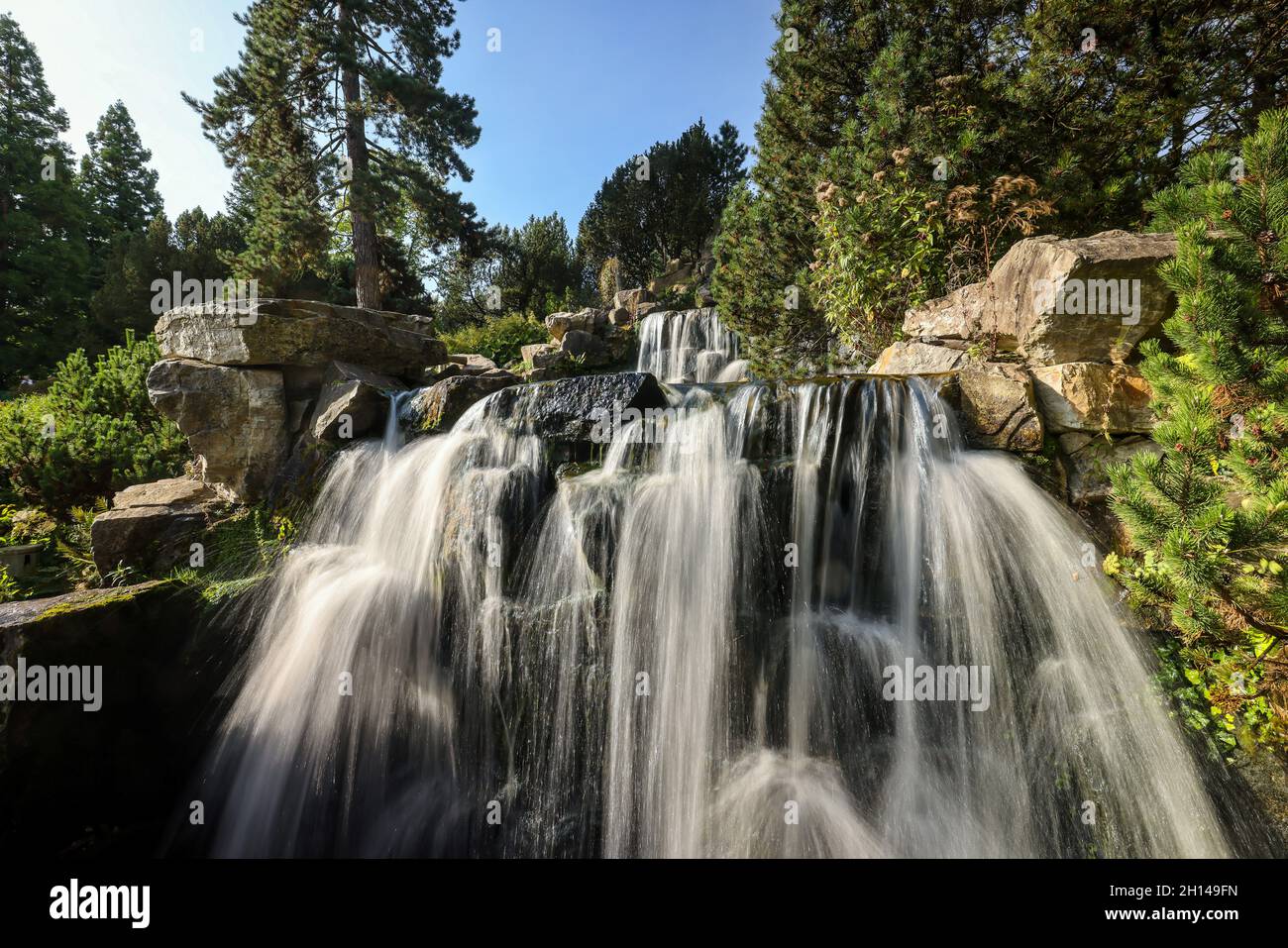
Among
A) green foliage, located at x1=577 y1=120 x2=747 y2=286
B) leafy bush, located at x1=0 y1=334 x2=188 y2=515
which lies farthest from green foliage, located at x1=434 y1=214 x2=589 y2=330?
leafy bush, located at x1=0 y1=334 x2=188 y2=515

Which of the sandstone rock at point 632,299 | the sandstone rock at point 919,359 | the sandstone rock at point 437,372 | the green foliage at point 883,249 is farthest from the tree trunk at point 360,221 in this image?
the sandstone rock at point 919,359

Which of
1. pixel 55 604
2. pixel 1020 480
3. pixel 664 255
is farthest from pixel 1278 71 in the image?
pixel 664 255

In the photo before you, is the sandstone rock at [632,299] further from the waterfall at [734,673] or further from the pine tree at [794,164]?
the waterfall at [734,673]

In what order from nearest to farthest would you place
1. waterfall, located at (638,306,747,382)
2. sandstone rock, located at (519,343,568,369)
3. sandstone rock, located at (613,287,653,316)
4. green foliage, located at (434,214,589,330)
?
waterfall, located at (638,306,747,382) < sandstone rock, located at (519,343,568,369) < sandstone rock, located at (613,287,653,316) < green foliage, located at (434,214,589,330)

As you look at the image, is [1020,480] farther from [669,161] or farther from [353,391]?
[669,161]

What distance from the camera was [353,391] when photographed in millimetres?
6500

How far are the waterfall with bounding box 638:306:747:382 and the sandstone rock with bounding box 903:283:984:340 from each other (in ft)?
21.0

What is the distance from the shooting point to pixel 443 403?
6.44 meters

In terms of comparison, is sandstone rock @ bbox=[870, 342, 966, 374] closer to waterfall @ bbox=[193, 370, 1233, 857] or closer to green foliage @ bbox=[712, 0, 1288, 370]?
green foliage @ bbox=[712, 0, 1288, 370]

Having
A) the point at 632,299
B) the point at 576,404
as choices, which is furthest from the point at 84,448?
the point at 632,299

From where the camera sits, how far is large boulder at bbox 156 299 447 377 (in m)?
6.32

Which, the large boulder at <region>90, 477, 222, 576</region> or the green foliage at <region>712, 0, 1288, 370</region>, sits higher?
the green foliage at <region>712, 0, 1288, 370</region>

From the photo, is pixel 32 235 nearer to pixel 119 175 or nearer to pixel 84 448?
pixel 119 175
